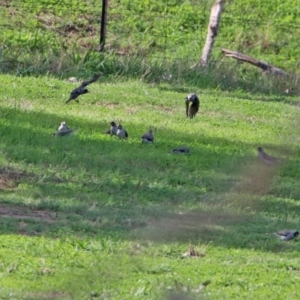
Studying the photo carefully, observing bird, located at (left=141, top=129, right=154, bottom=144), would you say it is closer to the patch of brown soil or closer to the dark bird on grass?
the dark bird on grass

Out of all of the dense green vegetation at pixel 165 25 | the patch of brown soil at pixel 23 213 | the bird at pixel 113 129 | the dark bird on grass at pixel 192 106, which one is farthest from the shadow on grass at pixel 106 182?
the dense green vegetation at pixel 165 25

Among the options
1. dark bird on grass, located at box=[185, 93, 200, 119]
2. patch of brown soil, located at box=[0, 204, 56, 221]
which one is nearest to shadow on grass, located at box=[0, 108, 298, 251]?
patch of brown soil, located at box=[0, 204, 56, 221]

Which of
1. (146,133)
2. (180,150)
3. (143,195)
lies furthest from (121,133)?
(143,195)

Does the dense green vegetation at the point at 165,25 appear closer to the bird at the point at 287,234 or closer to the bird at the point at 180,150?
the bird at the point at 180,150

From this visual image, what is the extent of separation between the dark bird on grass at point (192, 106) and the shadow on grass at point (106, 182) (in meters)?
1.08

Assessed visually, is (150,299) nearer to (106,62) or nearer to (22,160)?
(22,160)

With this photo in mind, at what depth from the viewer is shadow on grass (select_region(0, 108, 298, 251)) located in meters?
7.42

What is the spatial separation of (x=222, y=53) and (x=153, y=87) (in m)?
4.59

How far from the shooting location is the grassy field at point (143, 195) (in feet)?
11.4

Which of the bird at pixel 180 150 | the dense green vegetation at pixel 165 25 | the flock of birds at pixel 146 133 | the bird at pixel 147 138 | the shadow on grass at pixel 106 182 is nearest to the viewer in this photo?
the shadow on grass at pixel 106 182

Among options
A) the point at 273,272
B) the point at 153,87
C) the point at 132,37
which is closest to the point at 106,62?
the point at 153,87

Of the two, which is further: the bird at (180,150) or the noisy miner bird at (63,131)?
the noisy miner bird at (63,131)

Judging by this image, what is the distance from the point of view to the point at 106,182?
29.3 ft

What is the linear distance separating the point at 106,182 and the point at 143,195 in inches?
19.8
